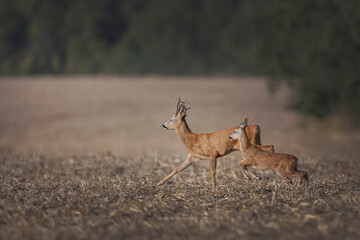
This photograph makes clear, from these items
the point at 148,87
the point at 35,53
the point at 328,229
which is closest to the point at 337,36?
the point at 328,229

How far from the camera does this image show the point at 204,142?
23.4 feet

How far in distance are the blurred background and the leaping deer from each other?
25.4 feet

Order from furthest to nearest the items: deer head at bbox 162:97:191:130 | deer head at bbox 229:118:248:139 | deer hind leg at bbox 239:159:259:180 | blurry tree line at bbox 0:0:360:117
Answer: blurry tree line at bbox 0:0:360:117 < deer head at bbox 162:97:191:130 < deer hind leg at bbox 239:159:259:180 < deer head at bbox 229:118:248:139

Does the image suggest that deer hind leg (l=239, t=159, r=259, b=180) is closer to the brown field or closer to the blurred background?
the brown field

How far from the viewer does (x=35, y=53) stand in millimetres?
54812

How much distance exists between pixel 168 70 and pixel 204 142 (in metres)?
47.7

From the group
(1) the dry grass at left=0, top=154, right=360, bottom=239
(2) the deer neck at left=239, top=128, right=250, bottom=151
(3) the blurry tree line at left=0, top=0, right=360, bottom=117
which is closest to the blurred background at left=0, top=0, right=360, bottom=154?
(3) the blurry tree line at left=0, top=0, right=360, bottom=117

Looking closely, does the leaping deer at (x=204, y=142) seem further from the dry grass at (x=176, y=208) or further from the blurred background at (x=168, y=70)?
the blurred background at (x=168, y=70)

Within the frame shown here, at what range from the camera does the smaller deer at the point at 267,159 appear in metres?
6.73

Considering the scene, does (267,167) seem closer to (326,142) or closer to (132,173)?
(132,173)

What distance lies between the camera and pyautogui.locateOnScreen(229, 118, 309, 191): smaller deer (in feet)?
22.1

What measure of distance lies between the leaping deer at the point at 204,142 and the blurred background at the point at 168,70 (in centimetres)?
773

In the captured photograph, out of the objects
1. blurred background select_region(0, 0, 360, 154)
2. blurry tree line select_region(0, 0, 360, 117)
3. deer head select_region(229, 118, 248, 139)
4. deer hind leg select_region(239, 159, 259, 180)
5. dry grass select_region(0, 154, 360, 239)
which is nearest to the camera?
dry grass select_region(0, 154, 360, 239)

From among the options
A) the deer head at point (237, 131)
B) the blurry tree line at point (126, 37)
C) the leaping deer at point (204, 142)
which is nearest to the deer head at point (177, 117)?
the leaping deer at point (204, 142)
